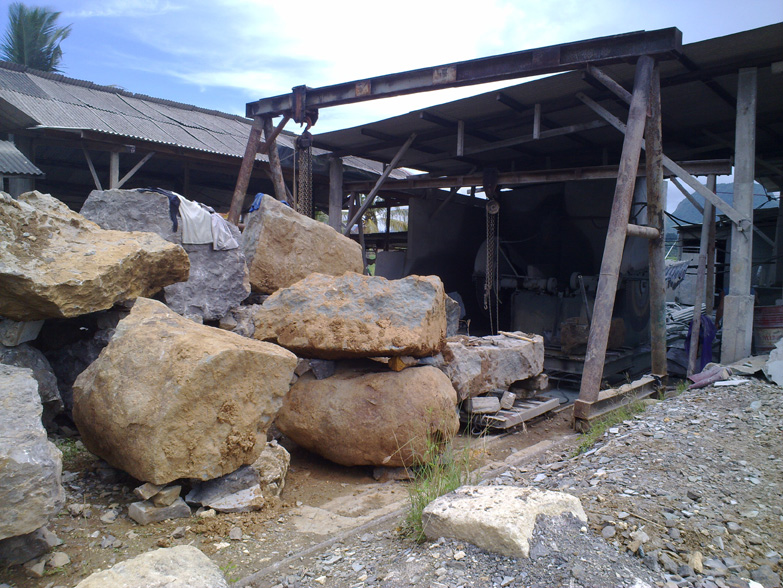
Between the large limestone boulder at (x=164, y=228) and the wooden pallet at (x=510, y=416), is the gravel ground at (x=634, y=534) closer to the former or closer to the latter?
the wooden pallet at (x=510, y=416)

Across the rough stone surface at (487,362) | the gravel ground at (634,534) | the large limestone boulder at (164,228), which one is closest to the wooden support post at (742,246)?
the rough stone surface at (487,362)

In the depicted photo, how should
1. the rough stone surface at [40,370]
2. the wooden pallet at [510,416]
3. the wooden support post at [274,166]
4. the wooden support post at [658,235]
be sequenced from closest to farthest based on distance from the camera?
1. the rough stone surface at [40,370]
2. the wooden pallet at [510,416]
3. the wooden support post at [658,235]
4. the wooden support post at [274,166]

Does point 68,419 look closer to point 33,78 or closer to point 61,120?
point 61,120

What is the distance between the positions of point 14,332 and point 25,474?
1704 millimetres

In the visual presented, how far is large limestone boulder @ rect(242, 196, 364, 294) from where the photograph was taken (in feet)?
18.0

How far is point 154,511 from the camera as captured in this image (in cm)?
318

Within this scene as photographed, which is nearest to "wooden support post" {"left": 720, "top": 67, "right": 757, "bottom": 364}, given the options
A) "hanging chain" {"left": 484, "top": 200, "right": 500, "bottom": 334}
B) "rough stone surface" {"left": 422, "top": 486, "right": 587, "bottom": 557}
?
"hanging chain" {"left": 484, "top": 200, "right": 500, "bottom": 334}

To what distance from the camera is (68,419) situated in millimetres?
4391

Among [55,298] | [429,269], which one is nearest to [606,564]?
[55,298]

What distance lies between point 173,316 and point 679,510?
3.15 m

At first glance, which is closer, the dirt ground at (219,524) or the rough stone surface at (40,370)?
the dirt ground at (219,524)

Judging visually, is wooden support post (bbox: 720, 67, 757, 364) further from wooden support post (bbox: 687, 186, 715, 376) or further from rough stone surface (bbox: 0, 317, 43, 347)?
rough stone surface (bbox: 0, 317, 43, 347)

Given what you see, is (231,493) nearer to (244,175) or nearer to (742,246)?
(244,175)

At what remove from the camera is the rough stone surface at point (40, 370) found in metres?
3.81
